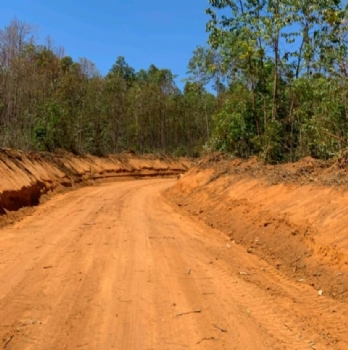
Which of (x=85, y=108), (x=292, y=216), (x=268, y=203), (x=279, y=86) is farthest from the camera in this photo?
(x=85, y=108)

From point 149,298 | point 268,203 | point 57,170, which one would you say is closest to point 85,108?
point 57,170

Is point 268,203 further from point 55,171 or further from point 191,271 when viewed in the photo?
point 55,171

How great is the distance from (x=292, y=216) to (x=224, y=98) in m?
Answer: 19.0

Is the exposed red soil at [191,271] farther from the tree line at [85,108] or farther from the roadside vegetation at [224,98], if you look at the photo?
the tree line at [85,108]

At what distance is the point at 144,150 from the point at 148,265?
4232cm

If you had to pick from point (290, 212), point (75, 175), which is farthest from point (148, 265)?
point (75, 175)

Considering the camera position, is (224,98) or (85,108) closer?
(224,98)

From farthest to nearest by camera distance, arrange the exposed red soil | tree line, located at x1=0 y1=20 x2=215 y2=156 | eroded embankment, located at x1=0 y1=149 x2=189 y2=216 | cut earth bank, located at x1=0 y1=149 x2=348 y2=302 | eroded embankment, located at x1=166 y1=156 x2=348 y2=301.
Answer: tree line, located at x1=0 y1=20 x2=215 y2=156 → eroded embankment, located at x1=0 y1=149 x2=189 y2=216 → cut earth bank, located at x1=0 y1=149 x2=348 y2=302 → eroded embankment, located at x1=166 y1=156 x2=348 y2=301 → the exposed red soil

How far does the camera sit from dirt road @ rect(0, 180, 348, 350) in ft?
15.5

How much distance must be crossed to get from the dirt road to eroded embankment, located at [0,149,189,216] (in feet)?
17.2

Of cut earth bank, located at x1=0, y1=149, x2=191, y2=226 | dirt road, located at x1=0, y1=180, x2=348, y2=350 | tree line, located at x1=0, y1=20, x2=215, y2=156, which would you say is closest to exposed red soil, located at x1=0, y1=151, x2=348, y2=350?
dirt road, located at x1=0, y1=180, x2=348, y2=350

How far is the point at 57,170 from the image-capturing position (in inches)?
945

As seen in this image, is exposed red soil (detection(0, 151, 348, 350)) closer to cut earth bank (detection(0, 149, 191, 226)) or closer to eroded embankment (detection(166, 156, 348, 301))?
eroded embankment (detection(166, 156, 348, 301))

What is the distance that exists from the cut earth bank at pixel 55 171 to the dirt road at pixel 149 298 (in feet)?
15.6
